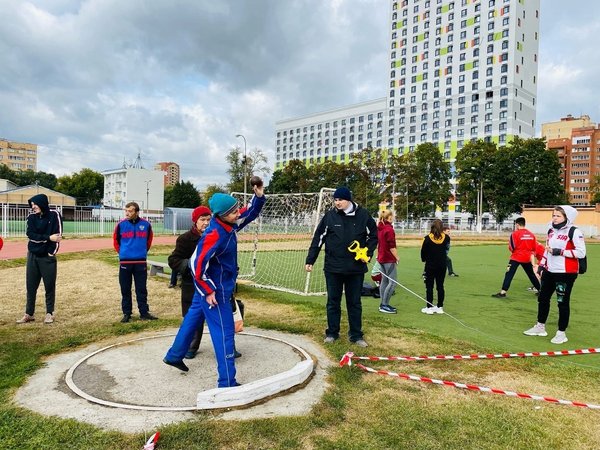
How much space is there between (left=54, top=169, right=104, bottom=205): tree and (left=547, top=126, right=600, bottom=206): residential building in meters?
114

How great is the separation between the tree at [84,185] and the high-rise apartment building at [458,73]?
64.3m

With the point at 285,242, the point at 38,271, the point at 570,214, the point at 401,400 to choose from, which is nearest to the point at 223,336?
the point at 401,400

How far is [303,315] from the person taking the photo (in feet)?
23.5

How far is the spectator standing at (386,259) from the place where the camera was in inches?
301

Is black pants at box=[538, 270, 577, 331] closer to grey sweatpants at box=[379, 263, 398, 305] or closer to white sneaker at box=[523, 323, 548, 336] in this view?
white sneaker at box=[523, 323, 548, 336]

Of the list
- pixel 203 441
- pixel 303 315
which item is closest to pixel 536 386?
pixel 203 441

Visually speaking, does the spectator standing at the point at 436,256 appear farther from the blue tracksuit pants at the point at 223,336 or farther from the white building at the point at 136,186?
the white building at the point at 136,186

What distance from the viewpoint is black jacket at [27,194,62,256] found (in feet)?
20.9

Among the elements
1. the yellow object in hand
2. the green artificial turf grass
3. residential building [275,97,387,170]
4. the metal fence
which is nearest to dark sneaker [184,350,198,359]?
the green artificial turf grass

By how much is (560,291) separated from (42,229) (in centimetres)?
730

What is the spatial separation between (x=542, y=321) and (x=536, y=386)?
2242 millimetres

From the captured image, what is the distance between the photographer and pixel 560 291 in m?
5.80

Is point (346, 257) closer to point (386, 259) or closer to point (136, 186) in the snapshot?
point (386, 259)

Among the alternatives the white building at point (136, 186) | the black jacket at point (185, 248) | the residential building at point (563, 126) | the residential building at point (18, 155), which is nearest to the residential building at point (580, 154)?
the residential building at point (563, 126)
